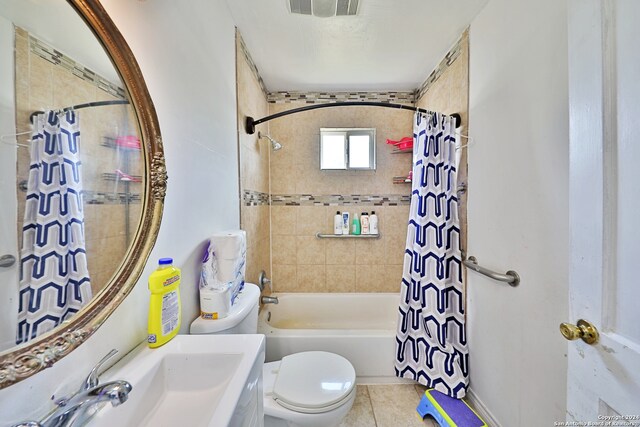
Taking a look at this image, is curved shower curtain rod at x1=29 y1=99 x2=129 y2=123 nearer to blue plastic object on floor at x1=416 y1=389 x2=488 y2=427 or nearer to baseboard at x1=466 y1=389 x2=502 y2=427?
blue plastic object on floor at x1=416 y1=389 x2=488 y2=427

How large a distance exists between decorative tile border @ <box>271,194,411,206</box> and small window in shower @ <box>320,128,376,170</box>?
0.28 metres

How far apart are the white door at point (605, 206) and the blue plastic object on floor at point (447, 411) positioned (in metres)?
0.85

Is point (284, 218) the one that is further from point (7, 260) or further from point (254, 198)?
point (7, 260)

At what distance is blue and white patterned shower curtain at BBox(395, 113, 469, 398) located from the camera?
56.2 inches

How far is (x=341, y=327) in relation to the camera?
2121 mm

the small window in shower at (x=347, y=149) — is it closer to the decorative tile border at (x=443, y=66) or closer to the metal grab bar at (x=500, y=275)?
the decorative tile border at (x=443, y=66)

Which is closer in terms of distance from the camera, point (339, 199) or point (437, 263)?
point (437, 263)

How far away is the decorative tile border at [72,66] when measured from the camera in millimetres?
440

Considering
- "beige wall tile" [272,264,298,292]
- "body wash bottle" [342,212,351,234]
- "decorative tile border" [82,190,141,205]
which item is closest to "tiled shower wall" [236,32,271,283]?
"beige wall tile" [272,264,298,292]

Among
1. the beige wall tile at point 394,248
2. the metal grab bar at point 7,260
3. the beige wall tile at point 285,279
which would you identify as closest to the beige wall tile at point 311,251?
the beige wall tile at point 285,279

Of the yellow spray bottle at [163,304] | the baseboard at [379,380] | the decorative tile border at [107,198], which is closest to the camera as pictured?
the decorative tile border at [107,198]

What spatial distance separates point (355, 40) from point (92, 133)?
1.57 meters

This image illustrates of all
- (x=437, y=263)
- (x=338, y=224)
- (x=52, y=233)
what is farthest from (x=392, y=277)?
(x=52, y=233)

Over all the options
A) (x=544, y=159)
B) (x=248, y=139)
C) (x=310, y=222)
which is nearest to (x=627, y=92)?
(x=544, y=159)
